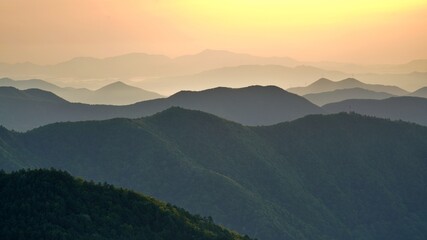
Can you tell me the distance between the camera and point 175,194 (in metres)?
196

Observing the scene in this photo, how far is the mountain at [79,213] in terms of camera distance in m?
90.8

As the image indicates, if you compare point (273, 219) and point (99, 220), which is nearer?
point (99, 220)

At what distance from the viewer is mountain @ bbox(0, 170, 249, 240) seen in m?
90.8

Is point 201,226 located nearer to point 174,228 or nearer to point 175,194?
point 174,228

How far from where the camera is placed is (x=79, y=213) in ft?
317

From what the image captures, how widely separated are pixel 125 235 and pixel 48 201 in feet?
32.5

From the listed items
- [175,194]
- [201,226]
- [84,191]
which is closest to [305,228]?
[175,194]

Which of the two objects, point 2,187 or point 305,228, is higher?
point 2,187

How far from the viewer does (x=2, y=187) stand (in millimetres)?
97938

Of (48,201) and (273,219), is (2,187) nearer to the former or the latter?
(48,201)

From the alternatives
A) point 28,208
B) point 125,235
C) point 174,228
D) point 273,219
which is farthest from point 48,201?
point 273,219

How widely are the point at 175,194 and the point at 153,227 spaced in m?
95.1

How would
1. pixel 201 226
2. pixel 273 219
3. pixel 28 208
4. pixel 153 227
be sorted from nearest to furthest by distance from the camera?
pixel 28 208, pixel 153 227, pixel 201 226, pixel 273 219

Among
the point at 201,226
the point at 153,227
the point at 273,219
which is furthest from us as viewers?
the point at 273,219
